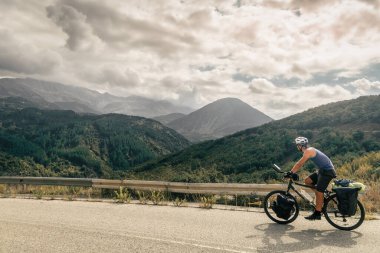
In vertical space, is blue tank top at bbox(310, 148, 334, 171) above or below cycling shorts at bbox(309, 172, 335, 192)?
above

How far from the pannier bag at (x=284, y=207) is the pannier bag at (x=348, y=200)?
1.13m

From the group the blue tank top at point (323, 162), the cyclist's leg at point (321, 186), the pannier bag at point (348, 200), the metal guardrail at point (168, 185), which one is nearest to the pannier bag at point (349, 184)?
the pannier bag at point (348, 200)

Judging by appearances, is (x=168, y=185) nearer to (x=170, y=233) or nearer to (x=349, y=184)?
(x=170, y=233)

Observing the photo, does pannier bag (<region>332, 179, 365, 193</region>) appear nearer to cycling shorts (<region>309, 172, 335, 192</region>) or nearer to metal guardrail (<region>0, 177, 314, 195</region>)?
cycling shorts (<region>309, 172, 335, 192</region>)

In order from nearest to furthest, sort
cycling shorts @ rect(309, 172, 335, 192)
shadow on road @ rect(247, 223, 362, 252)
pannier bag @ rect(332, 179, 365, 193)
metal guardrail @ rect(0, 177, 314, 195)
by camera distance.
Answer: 1. shadow on road @ rect(247, 223, 362, 252)
2. pannier bag @ rect(332, 179, 365, 193)
3. cycling shorts @ rect(309, 172, 335, 192)
4. metal guardrail @ rect(0, 177, 314, 195)

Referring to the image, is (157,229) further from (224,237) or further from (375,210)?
(375,210)

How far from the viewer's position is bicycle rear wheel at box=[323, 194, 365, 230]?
287 inches

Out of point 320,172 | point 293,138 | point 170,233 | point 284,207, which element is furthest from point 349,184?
point 293,138

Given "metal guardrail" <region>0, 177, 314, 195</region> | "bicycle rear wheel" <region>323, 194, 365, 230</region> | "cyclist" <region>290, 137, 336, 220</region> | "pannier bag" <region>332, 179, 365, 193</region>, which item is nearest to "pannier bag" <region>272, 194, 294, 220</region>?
"cyclist" <region>290, 137, 336, 220</region>

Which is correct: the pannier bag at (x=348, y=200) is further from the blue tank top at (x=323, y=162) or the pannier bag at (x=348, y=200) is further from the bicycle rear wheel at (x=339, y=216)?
the blue tank top at (x=323, y=162)

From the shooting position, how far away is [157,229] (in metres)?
7.63

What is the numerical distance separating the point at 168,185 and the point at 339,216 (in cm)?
593

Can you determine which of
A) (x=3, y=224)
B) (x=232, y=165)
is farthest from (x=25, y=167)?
(x=3, y=224)

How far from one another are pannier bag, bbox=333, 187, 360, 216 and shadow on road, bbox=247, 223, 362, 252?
0.44 metres
